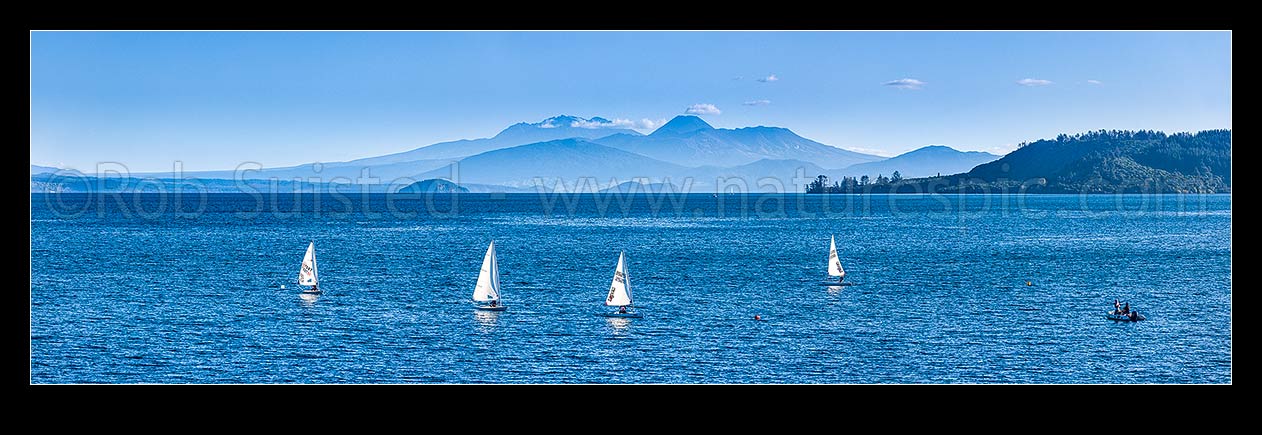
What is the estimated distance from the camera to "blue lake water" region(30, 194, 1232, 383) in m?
51.4

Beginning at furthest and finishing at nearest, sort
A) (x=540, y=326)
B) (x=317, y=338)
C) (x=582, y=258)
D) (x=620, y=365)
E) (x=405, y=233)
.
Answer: (x=405, y=233) < (x=582, y=258) < (x=540, y=326) < (x=317, y=338) < (x=620, y=365)

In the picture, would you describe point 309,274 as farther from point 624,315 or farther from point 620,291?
point 624,315

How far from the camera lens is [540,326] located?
63125 mm

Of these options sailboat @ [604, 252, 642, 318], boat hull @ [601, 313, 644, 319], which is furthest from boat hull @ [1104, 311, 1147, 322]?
sailboat @ [604, 252, 642, 318]

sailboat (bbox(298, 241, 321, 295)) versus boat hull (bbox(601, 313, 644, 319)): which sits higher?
sailboat (bbox(298, 241, 321, 295))

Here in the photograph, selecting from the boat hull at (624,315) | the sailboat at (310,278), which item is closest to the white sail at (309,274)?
the sailboat at (310,278)

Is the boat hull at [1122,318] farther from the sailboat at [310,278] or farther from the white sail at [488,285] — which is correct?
the sailboat at [310,278]

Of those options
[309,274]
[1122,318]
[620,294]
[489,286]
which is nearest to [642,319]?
[620,294]

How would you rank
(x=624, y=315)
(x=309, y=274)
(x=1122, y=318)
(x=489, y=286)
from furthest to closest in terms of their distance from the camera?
1. (x=309, y=274)
2. (x=489, y=286)
3. (x=624, y=315)
4. (x=1122, y=318)

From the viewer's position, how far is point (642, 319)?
66.0m

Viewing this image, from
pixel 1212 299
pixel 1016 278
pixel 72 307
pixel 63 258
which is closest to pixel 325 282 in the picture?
pixel 72 307

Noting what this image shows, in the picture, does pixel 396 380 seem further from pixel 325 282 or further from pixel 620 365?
pixel 325 282

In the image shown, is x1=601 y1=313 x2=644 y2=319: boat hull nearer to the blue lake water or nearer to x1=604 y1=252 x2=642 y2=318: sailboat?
x1=604 y1=252 x2=642 y2=318: sailboat

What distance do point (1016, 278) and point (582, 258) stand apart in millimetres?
40463
